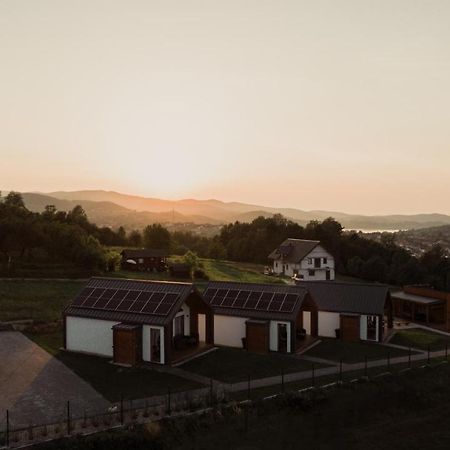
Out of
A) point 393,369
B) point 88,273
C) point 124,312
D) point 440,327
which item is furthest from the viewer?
point 88,273

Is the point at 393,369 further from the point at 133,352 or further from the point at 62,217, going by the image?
the point at 62,217

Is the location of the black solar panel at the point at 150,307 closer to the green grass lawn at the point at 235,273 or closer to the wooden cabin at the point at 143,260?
the green grass lawn at the point at 235,273

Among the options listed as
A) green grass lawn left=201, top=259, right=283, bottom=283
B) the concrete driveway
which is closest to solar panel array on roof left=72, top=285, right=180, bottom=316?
the concrete driveway

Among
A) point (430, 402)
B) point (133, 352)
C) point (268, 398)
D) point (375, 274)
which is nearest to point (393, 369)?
point (430, 402)

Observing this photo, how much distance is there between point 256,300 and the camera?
38.8m

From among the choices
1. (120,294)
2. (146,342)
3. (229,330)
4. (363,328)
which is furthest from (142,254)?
(146,342)

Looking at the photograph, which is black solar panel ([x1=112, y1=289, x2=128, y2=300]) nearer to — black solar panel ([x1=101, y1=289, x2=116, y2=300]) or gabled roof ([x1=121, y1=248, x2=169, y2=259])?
black solar panel ([x1=101, y1=289, x2=116, y2=300])

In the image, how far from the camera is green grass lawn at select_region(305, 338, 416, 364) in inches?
1388

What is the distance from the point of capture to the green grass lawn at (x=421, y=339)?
39.5 m

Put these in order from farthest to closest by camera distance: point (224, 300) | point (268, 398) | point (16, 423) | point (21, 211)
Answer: point (21, 211), point (224, 300), point (268, 398), point (16, 423)

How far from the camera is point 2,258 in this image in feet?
218

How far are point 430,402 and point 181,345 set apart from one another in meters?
15.5

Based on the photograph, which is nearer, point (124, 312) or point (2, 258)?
point (124, 312)

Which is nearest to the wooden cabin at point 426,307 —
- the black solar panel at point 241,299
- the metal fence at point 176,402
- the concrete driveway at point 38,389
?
the metal fence at point 176,402
